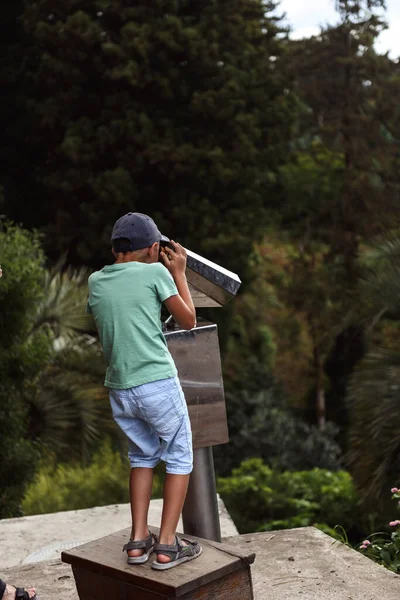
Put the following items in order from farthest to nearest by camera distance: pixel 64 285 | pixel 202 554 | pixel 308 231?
→ 1. pixel 308 231
2. pixel 64 285
3. pixel 202 554

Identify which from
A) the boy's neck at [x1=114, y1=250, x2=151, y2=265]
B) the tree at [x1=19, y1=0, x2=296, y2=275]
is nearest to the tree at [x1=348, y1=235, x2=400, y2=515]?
the boy's neck at [x1=114, y1=250, x2=151, y2=265]

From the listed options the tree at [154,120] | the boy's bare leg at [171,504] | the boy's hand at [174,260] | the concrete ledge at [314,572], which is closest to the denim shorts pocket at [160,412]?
the boy's bare leg at [171,504]

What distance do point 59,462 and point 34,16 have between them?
9625 millimetres

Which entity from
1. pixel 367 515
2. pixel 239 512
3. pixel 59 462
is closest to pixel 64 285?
pixel 59 462

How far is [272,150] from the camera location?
17859 millimetres

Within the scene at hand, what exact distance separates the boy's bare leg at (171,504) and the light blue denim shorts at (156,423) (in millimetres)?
30

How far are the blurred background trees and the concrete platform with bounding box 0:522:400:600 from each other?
4.52 metres

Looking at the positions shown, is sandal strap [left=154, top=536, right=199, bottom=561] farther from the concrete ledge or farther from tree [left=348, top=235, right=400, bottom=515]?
tree [left=348, top=235, right=400, bottom=515]

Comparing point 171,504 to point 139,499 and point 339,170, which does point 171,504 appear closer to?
point 139,499

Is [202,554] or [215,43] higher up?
[215,43]

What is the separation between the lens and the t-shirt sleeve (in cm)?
297

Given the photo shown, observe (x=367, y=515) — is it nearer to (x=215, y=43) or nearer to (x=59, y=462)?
(x=59, y=462)

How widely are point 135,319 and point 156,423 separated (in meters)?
0.37

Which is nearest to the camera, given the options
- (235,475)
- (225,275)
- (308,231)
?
(225,275)
